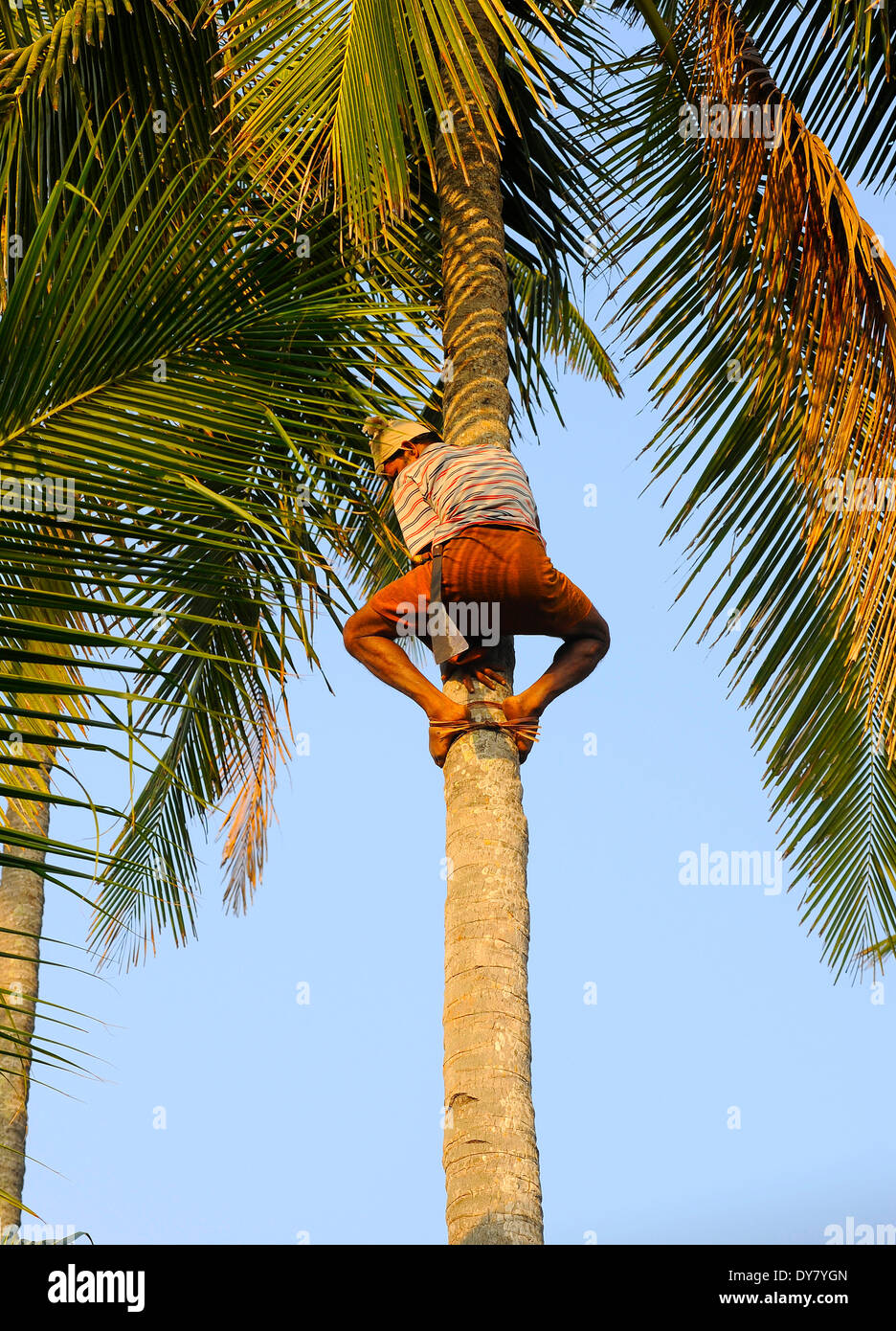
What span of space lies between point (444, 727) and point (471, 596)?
0.41 meters

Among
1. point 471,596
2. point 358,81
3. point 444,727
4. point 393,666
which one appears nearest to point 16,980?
point 393,666

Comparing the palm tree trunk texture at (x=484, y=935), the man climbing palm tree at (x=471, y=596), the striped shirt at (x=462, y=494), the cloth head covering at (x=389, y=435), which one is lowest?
the palm tree trunk texture at (x=484, y=935)

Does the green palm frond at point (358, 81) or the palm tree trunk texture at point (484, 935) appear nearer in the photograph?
the palm tree trunk texture at point (484, 935)

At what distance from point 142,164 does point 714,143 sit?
2314 mm

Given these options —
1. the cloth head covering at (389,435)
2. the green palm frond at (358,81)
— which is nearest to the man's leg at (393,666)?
the cloth head covering at (389,435)

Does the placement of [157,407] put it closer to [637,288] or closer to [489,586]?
[489,586]

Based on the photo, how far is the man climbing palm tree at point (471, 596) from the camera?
4.45 meters

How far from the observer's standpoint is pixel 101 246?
5754 mm

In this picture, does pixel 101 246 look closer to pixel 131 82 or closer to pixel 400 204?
pixel 131 82

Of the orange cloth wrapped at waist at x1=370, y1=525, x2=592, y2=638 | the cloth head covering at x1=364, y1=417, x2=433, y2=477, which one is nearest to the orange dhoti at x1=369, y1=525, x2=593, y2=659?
the orange cloth wrapped at waist at x1=370, y1=525, x2=592, y2=638

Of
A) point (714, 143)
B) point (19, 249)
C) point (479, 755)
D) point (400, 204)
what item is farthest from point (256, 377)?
point (714, 143)

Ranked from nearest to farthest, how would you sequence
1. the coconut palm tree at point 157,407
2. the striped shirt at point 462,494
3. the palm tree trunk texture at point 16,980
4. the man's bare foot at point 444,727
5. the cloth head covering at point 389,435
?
1. the coconut palm tree at point 157,407
2. the man's bare foot at point 444,727
3. the striped shirt at point 462,494
4. the cloth head covering at point 389,435
5. the palm tree trunk texture at point 16,980

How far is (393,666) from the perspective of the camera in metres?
4.60

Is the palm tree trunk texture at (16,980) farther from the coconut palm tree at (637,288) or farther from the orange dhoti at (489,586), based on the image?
the orange dhoti at (489,586)
